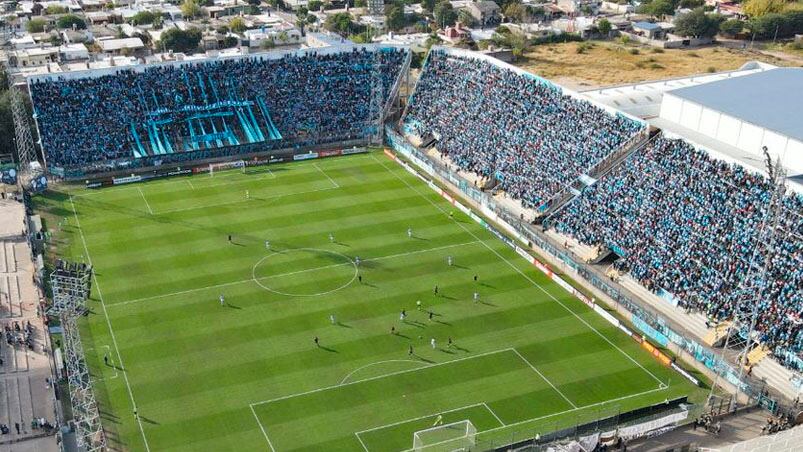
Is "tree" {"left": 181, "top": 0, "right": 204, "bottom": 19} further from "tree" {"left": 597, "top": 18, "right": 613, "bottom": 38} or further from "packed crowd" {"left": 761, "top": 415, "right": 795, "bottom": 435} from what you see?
"packed crowd" {"left": 761, "top": 415, "right": 795, "bottom": 435}

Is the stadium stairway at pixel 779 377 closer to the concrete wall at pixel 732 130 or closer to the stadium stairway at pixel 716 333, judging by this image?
the stadium stairway at pixel 716 333

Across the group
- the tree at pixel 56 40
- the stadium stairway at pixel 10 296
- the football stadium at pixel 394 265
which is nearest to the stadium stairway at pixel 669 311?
the football stadium at pixel 394 265

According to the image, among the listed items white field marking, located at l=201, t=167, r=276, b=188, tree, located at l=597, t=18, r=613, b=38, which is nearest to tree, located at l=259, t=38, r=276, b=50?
white field marking, located at l=201, t=167, r=276, b=188

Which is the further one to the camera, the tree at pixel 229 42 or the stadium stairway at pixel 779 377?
the tree at pixel 229 42

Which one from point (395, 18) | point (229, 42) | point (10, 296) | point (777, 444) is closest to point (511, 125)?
point (10, 296)

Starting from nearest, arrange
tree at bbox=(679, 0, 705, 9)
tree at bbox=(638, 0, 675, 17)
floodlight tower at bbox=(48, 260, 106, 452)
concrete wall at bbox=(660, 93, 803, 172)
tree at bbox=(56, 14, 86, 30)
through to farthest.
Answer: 1. floodlight tower at bbox=(48, 260, 106, 452)
2. concrete wall at bbox=(660, 93, 803, 172)
3. tree at bbox=(56, 14, 86, 30)
4. tree at bbox=(638, 0, 675, 17)
5. tree at bbox=(679, 0, 705, 9)

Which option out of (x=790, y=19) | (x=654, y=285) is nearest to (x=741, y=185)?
(x=654, y=285)
